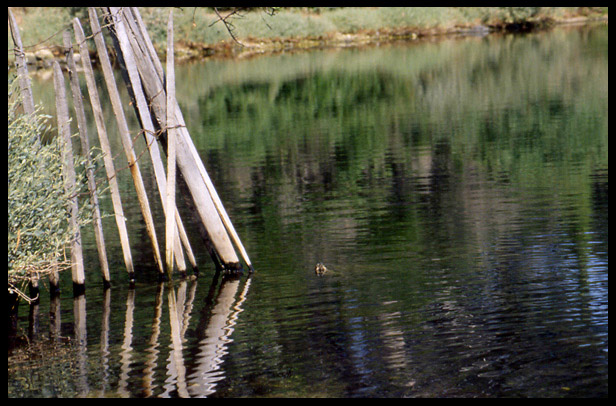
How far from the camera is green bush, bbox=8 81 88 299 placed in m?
9.45

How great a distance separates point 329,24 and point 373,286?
188ft

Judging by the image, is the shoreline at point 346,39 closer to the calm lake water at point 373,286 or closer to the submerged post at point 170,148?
the calm lake water at point 373,286

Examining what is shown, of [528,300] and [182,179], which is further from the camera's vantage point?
[182,179]

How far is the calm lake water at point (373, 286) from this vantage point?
26.2 ft

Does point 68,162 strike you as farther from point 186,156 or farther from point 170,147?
point 186,156

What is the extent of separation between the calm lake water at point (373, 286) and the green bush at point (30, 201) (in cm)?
80

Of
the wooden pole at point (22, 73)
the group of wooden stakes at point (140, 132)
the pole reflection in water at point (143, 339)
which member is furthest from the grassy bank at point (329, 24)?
the pole reflection in water at point (143, 339)

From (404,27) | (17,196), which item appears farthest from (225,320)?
(404,27)

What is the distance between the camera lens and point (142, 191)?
1133cm

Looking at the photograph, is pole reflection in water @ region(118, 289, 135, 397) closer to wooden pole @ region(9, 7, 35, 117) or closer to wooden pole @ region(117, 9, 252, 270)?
wooden pole @ region(117, 9, 252, 270)

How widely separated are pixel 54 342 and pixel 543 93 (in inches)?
1039

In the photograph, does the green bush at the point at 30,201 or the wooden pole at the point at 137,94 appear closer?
the green bush at the point at 30,201

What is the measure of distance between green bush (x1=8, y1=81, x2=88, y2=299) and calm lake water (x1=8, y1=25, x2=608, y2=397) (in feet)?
2.61

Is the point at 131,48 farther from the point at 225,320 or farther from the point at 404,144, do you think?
the point at 404,144
